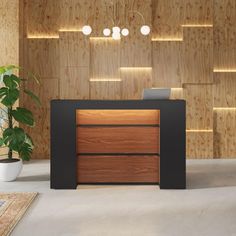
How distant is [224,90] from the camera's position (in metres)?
7.31

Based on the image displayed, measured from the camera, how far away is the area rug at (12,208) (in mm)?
3454

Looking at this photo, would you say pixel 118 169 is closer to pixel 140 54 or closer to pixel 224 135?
pixel 140 54

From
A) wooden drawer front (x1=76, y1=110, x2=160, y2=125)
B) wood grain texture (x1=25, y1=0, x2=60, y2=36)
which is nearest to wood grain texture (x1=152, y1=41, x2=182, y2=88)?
wood grain texture (x1=25, y1=0, x2=60, y2=36)

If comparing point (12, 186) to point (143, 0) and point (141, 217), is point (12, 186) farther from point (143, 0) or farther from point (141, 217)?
point (143, 0)

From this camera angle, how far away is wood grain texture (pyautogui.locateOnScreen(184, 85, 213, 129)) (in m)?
7.29

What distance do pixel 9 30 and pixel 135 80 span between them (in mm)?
2373

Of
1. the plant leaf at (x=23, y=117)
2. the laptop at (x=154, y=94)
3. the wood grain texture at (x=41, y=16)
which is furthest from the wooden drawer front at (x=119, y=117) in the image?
the wood grain texture at (x=41, y=16)

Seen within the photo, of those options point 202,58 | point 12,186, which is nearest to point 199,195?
point 12,186

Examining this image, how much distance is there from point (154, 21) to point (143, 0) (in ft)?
1.40

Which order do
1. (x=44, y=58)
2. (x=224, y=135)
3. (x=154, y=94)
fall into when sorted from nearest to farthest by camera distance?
1. (x=154, y=94)
2. (x=44, y=58)
3. (x=224, y=135)

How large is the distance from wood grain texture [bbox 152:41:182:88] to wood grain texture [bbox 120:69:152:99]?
0.11 metres

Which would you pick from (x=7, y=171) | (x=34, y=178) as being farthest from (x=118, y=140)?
(x=7, y=171)

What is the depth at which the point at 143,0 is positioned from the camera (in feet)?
23.5

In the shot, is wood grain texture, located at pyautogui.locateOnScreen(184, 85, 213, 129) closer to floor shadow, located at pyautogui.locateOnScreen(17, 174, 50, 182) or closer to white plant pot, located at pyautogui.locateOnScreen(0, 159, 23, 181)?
floor shadow, located at pyautogui.locateOnScreen(17, 174, 50, 182)
